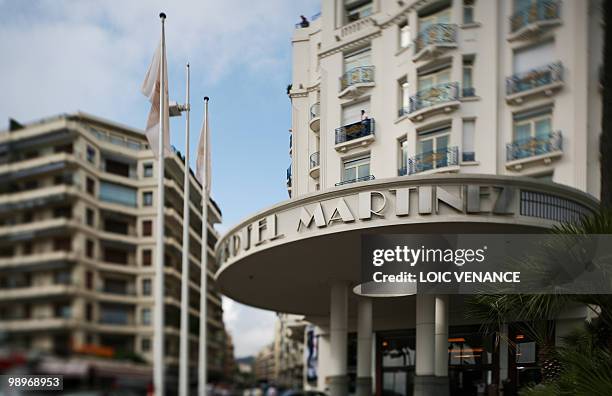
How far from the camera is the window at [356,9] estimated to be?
Result: 29120mm

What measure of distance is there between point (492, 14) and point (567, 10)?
2607 mm

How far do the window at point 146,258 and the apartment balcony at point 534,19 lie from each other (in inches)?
884

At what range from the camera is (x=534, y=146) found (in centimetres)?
2336

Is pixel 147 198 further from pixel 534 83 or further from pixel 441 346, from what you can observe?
pixel 534 83

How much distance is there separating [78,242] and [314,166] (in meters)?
27.8

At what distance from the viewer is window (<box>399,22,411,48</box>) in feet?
86.8

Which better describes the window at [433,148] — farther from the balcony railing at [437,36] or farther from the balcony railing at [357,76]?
the balcony railing at [357,76]

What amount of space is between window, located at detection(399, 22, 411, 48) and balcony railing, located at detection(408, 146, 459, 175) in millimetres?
4544

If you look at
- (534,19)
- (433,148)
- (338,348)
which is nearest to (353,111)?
(433,148)

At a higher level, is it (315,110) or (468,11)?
(468,11)

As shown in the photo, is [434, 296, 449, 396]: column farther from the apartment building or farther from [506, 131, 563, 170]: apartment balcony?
the apartment building

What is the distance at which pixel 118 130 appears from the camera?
11.3 feet

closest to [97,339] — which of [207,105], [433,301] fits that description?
[207,105]

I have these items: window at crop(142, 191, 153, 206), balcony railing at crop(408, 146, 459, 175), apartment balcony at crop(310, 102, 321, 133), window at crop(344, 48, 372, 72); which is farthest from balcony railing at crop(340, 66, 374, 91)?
window at crop(142, 191, 153, 206)
